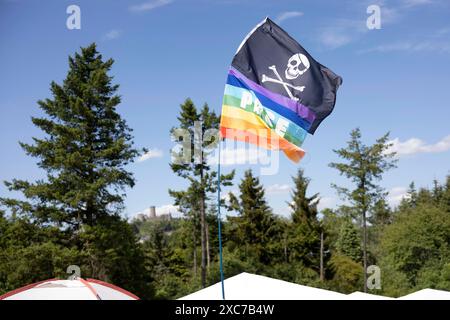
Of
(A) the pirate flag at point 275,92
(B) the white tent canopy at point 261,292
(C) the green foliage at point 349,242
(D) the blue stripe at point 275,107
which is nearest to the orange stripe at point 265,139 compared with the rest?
(A) the pirate flag at point 275,92

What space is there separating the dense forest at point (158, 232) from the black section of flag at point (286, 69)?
1586cm

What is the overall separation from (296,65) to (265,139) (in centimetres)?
113

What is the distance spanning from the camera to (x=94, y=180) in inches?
890

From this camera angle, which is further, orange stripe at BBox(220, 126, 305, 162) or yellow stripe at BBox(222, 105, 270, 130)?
yellow stripe at BBox(222, 105, 270, 130)

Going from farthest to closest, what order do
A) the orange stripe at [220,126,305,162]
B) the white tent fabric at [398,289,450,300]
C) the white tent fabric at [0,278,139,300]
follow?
the white tent fabric at [398,289,450,300] < the white tent fabric at [0,278,139,300] < the orange stripe at [220,126,305,162]

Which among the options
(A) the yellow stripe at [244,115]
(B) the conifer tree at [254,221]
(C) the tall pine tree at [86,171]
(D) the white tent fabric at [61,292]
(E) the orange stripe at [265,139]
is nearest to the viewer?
(E) the orange stripe at [265,139]

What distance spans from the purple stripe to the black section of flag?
0.05 m

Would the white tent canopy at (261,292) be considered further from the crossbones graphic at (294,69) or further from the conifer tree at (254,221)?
the conifer tree at (254,221)

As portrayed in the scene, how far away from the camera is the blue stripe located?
6.98 metres

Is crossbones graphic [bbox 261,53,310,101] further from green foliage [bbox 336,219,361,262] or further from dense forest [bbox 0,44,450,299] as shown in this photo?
green foliage [bbox 336,219,361,262]

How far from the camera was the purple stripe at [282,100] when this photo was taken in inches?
274

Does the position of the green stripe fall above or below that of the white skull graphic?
below

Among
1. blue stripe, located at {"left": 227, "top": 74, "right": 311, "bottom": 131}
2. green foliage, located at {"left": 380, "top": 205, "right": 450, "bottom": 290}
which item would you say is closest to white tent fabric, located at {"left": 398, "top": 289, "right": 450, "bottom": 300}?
blue stripe, located at {"left": 227, "top": 74, "right": 311, "bottom": 131}
